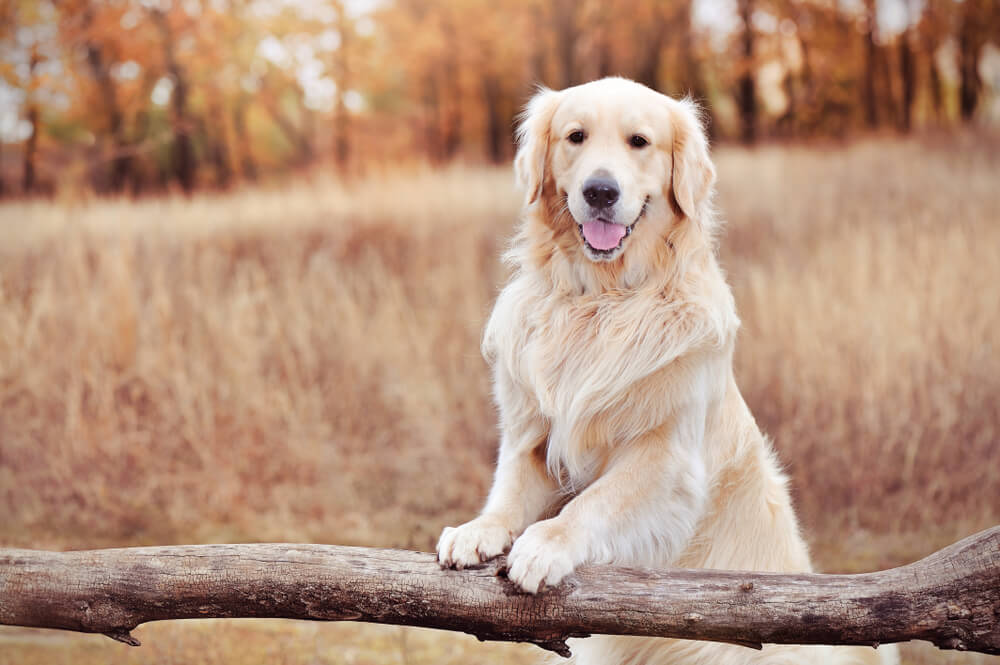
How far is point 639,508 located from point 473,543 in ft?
1.27

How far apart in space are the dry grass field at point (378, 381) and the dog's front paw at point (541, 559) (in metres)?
2.01

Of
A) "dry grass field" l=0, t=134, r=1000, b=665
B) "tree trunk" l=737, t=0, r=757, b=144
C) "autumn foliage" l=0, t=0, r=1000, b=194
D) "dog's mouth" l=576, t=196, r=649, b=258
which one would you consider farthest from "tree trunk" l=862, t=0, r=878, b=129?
"dog's mouth" l=576, t=196, r=649, b=258

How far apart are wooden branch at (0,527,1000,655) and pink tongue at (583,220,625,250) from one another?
76cm

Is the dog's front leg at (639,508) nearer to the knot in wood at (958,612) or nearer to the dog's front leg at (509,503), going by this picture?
the dog's front leg at (509,503)

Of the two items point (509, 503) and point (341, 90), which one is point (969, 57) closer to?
point (341, 90)

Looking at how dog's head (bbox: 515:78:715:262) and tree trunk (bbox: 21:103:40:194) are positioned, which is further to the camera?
tree trunk (bbox: 21:103:40:194)

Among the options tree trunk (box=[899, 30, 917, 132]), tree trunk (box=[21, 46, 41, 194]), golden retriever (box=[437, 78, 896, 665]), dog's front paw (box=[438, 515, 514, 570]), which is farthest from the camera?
tree trunk (box=[899, 30, 917, 132])

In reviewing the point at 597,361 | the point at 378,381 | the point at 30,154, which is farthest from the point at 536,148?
the point at 30,154

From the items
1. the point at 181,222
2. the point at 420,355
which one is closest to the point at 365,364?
the point at 420,355

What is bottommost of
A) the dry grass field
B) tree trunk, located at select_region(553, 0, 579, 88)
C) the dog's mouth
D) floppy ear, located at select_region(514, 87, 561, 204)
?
the dry grass field

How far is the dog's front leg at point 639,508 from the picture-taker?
1901 mm

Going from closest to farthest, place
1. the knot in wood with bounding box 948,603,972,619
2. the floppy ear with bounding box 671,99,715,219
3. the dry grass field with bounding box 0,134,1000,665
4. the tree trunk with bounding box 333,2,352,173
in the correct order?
the knot in wood with bounding box 948,603,972,619 < the floppy ear with bounding box 671,99,715,219 < the dry grass field with bounding box 0,134,1000,665 < the tree trunk with bounding box 333,2,352,173

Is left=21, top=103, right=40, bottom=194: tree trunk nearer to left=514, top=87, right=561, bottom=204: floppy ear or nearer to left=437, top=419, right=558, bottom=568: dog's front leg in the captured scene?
left=514, top=87, right=561, bottom=204: floppy ear

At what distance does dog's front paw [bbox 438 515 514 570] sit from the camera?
1.86m
